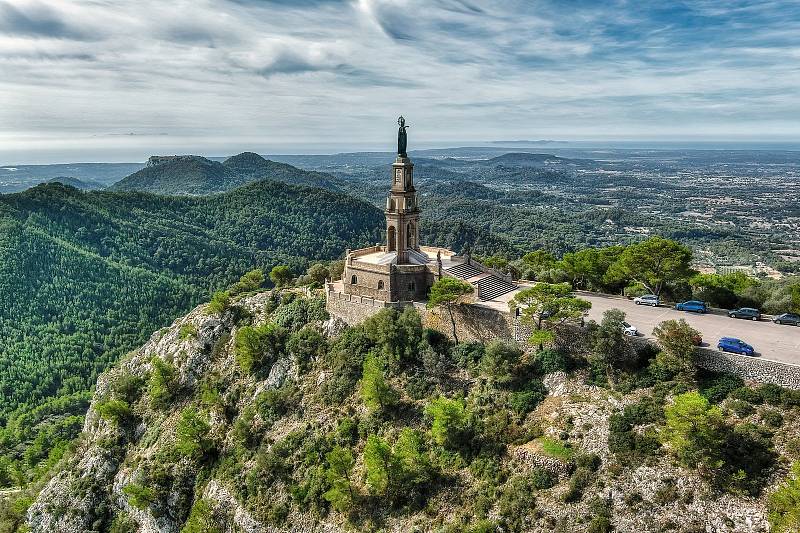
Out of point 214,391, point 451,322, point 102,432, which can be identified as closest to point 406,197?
point 451,322

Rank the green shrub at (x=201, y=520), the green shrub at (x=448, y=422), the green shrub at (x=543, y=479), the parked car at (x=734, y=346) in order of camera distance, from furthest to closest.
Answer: the green shrub at (x=201, y=520)
the green shrub at (x=448, y=422)
the parked car at (x=734, y=346)
the green shrub at (x=543, y=479)

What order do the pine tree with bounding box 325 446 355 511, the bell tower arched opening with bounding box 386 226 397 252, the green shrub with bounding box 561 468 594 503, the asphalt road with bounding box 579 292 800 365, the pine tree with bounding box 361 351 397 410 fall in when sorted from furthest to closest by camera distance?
the bell tower arched opening with bounding box 386 226 397 252 → the pine tree with bounding box 361 351 397 410 → the pine tree with bounding box 325 446 355 511 → the asphalt road with bounding box 579 292 800 365 → the green shrub with bounding box 561 468 594 503

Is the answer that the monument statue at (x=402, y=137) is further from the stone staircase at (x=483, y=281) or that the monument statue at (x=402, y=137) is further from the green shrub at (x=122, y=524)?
the green shrub at (x=122, y=524)

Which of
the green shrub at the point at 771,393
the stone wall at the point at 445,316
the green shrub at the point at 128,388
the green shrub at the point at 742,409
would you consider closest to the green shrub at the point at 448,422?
the stone wall at the point at 445,316

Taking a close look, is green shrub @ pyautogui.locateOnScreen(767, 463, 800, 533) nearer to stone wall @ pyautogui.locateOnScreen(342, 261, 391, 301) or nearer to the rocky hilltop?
the rocky hilltop

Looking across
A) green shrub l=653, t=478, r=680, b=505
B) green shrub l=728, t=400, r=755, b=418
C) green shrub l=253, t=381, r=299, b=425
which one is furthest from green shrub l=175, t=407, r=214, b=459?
green shrub l=728, t=400, r=755, b=418
